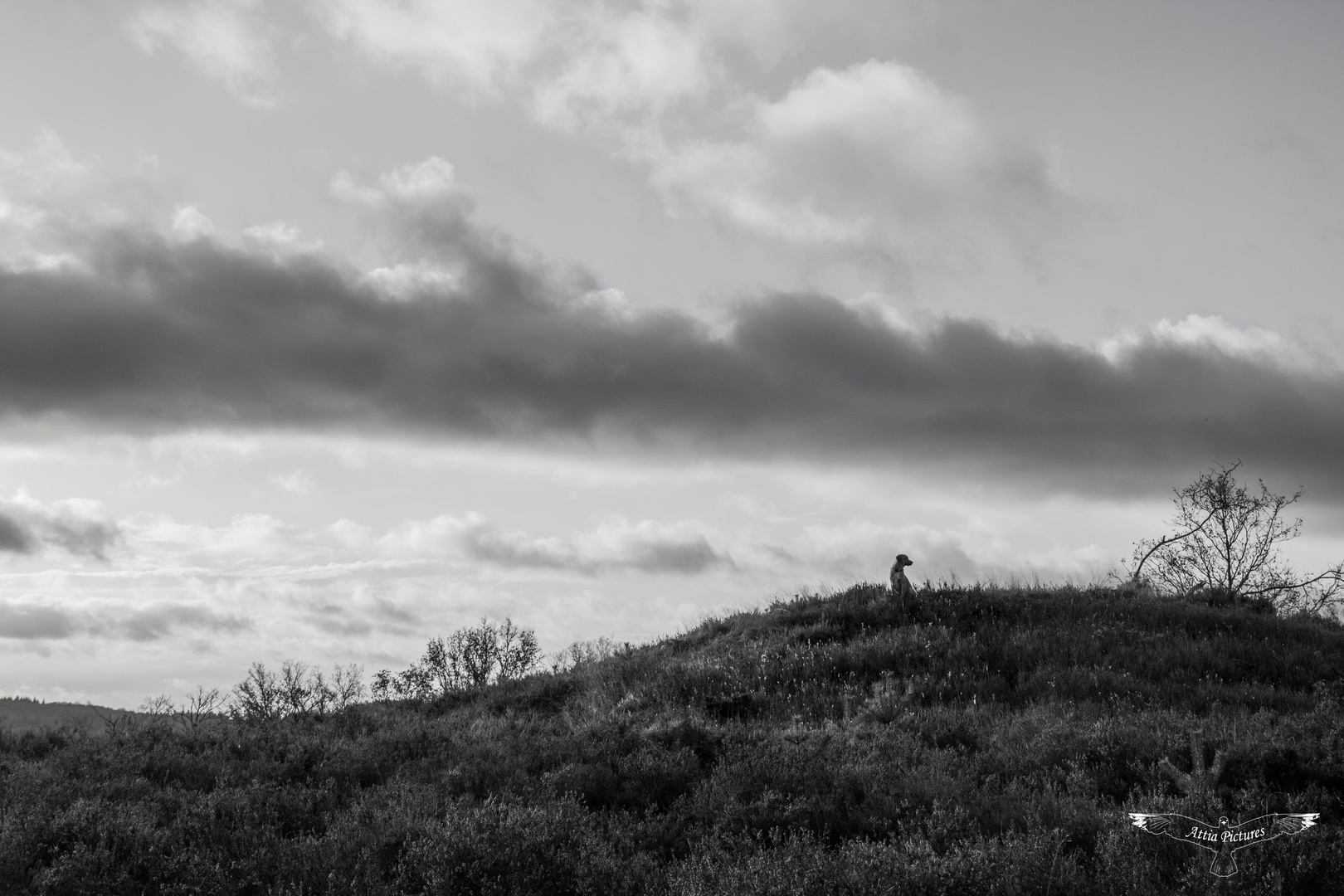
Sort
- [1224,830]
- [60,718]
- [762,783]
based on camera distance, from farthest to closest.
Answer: [60,718]
[762,783]
[1224,830]

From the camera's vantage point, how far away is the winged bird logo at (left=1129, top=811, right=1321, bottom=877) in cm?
677

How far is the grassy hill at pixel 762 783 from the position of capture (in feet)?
24.1

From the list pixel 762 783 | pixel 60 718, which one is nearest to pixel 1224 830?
pixel 762 783

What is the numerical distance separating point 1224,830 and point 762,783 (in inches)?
173

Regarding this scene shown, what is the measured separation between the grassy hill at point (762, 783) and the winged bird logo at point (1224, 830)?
112 mm

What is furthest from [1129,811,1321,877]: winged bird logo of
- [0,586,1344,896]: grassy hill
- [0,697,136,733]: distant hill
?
[0,697,136,733]: distant hill

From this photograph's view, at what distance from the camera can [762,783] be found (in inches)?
392

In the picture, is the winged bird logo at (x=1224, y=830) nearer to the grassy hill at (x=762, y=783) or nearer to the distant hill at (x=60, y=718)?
the grassy hill at (x=762, y=783)

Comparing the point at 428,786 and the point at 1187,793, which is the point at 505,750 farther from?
the point at 1187,793

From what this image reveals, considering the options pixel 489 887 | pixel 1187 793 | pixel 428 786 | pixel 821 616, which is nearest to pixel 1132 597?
pixel 821 616

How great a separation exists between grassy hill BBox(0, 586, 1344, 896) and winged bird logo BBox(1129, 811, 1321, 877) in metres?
0.11

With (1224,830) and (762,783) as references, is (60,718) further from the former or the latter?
(1224,830)

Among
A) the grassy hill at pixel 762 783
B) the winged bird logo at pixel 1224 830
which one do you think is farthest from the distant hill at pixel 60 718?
the winged bird logo at pixel 1224 830

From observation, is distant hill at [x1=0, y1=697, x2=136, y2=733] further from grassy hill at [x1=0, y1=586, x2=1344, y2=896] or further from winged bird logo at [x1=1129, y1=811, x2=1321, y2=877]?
winged bird logo at [x1=1129, y1=811, x2=1321, y2=877]
